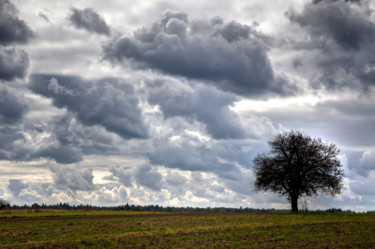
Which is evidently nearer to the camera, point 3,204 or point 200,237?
point 200,237

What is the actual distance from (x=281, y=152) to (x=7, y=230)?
165 ft

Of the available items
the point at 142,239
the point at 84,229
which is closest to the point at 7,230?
the point at 84,229

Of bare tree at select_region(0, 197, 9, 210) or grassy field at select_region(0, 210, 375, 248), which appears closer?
grassy field at select_region(0, 210, 375, 248)

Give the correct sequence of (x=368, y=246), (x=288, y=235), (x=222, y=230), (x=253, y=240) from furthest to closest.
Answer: (x=222, y=230) → (x=288, y=235) → (x=253, y=240) → (x=368, y=246)

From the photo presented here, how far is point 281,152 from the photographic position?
246ft

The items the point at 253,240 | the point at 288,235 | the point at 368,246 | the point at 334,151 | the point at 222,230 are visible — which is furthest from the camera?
the point at 334,151

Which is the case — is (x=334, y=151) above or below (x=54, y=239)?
above

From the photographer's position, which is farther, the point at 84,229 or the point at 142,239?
the point at 84,229

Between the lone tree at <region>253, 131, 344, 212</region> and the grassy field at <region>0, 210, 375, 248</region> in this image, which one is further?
the lone tree at <region>253, 131, 344, 212</region>

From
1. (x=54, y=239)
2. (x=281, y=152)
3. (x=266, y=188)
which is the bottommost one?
(x=54, y=239)

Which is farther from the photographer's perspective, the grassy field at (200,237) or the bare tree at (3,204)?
the bare tree at (3,204)

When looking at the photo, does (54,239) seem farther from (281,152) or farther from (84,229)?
(281,152)

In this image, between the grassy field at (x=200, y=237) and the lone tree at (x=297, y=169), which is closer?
the grassy field at (x=200, y=237)

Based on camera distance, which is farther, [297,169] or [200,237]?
[297,169]
